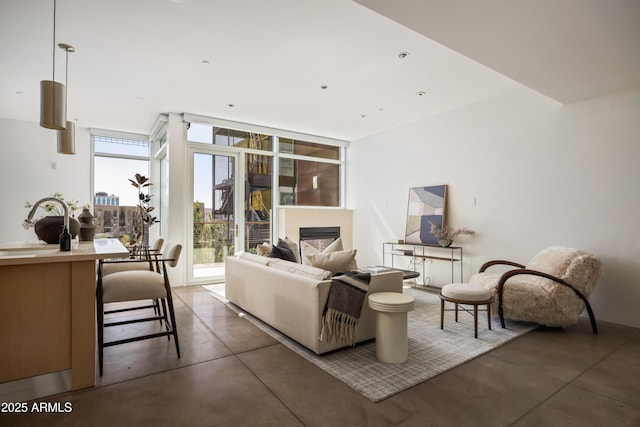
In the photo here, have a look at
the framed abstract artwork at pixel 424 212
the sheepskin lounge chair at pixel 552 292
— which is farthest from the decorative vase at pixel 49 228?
the framed abstract artwork at pixel 424 212

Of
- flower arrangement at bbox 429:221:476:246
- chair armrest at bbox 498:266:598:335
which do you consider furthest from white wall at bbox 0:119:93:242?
chair armrest at bbox 498:266:598:335

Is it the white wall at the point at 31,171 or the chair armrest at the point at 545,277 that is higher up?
the white wall at the point at 31,171

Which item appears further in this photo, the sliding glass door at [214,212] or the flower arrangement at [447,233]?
the sliding glass door at [214,212]

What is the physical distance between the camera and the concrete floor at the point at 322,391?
6.32 feet

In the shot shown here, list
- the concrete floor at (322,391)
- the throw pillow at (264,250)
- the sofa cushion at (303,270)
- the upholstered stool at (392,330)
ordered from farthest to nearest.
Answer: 1. the throw pillow at (264,250)
2. the sofa cushion at (303,270)
3. the upholstered stool at (392,330)
4. the concrete floor at (322,391)

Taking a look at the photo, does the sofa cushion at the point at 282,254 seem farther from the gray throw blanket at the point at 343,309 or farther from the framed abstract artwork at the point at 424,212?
the framed abstract artwork at the point at 424,212

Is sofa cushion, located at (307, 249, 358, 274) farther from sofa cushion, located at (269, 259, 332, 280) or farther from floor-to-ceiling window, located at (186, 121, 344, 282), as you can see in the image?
floor-to-ceiling window, located at (186, 121, 344, 282)

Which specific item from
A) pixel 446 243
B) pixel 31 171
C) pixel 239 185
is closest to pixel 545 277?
pixel 446 243

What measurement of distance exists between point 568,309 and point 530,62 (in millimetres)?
2418

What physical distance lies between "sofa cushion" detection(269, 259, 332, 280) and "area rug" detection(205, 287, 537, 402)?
65 cm

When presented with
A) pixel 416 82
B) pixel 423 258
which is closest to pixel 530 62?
pixel 416 82

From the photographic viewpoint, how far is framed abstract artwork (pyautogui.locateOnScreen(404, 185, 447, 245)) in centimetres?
545

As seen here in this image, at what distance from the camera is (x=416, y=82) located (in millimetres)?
4258

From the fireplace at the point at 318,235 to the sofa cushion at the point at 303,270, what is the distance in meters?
3.23
